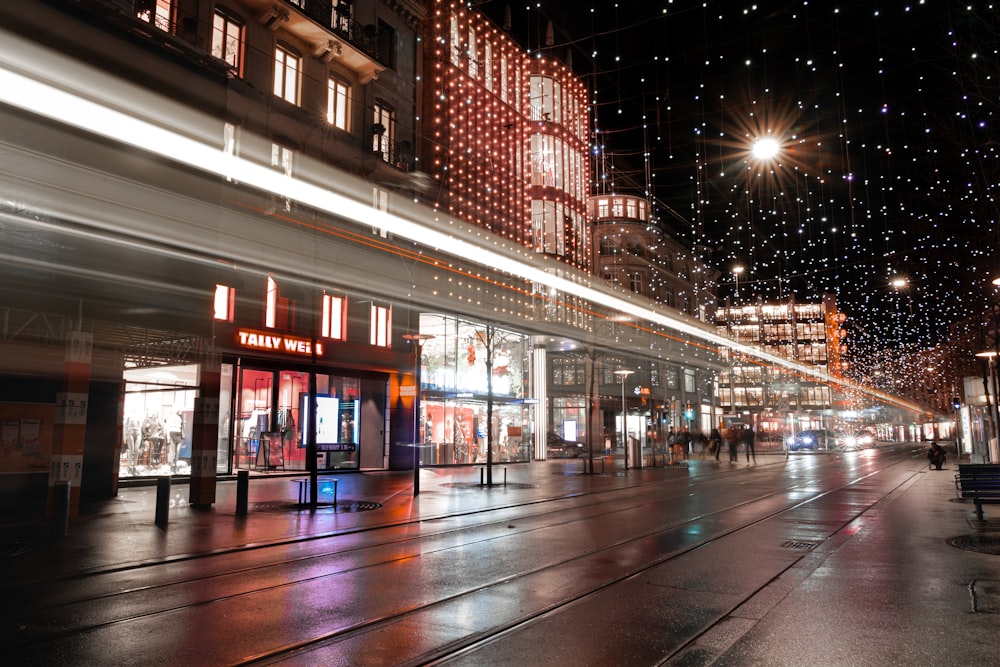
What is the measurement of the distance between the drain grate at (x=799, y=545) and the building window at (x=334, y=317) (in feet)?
67.4

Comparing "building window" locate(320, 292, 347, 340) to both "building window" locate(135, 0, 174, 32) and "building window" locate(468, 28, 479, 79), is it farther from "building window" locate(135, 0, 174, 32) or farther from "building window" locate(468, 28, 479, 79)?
"building window" locate(468, 28, 479, 79)

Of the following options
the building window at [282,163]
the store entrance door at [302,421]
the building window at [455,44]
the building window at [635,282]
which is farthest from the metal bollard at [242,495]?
the building window at [635,282]

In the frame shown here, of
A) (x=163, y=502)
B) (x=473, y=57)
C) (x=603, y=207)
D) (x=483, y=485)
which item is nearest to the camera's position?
(x=163, y=502)

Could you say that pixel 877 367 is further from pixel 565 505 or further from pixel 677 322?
pixel 565 505

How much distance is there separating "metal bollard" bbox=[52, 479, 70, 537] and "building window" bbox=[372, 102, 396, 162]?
20675 millimetres

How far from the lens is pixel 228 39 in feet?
80.9

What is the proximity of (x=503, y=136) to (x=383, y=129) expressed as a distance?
11429 millimetres

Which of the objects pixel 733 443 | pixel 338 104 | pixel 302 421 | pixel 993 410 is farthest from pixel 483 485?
pixel 733 443

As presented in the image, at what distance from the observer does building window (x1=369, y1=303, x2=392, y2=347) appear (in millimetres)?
30984

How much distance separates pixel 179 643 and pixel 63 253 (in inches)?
589

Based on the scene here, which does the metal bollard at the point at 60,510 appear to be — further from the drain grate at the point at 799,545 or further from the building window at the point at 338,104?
Answer: the building window at the point at 338,104

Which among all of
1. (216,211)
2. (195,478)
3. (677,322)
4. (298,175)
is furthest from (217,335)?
(677,322)

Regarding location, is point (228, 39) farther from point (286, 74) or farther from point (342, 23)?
point (342, 23)

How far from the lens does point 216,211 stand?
22906mm
